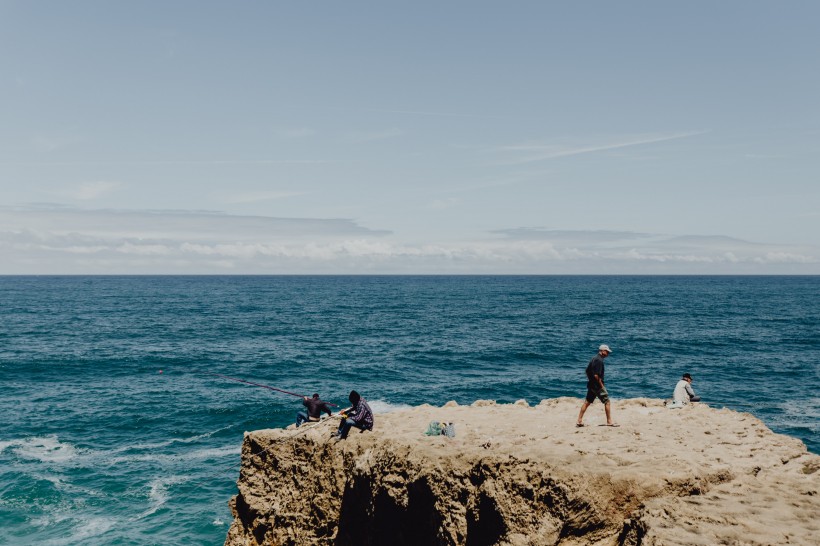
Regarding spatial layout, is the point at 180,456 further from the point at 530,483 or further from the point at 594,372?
the point at 530,483

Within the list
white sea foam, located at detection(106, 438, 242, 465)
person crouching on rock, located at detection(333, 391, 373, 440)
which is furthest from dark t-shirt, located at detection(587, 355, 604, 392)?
white sea foam, located at detection(106, 438, 242, 465)

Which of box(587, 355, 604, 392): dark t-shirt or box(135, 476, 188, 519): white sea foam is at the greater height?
box(587, 355, 604, 392): dark t-shirt

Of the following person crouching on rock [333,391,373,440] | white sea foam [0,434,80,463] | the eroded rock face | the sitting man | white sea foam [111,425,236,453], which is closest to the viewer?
the eroded rock face

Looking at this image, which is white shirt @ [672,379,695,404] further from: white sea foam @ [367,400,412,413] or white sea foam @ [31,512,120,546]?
white sea foam @ [31,512,120,546]

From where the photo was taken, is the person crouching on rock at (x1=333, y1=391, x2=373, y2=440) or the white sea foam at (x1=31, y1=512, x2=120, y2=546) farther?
the white sea foam at (x1=31, y1=512, x2=120, y2=546)

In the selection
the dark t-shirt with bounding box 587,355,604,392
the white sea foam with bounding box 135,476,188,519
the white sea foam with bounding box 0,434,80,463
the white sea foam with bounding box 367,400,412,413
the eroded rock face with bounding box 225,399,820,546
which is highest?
the dark t-shirt with bounding box 587,355,604,392

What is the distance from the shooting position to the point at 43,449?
86.3ft

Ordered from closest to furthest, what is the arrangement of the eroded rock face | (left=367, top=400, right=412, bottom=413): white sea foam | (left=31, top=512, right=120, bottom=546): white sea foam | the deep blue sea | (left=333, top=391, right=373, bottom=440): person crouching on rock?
the eroded rock face
(left=333, top=391, right=373, bottom=440): person crouching on rock
(left=31, top=512, right=120, bottom=546): white sea foam
the deep blue sea
(left=367, top=400, right=412, bottom=413): white sea foam

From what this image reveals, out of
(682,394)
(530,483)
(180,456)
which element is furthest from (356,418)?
(180,456)

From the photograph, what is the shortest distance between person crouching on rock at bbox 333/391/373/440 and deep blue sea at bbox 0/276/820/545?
8.09 m

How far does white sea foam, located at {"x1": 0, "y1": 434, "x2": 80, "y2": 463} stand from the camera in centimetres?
2531

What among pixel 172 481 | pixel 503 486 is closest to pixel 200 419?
pixel 172 481

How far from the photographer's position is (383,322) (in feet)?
247

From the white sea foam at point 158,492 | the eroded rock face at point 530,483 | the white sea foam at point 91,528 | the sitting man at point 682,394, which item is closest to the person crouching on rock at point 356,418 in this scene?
the eroded rock face at point 530,483
